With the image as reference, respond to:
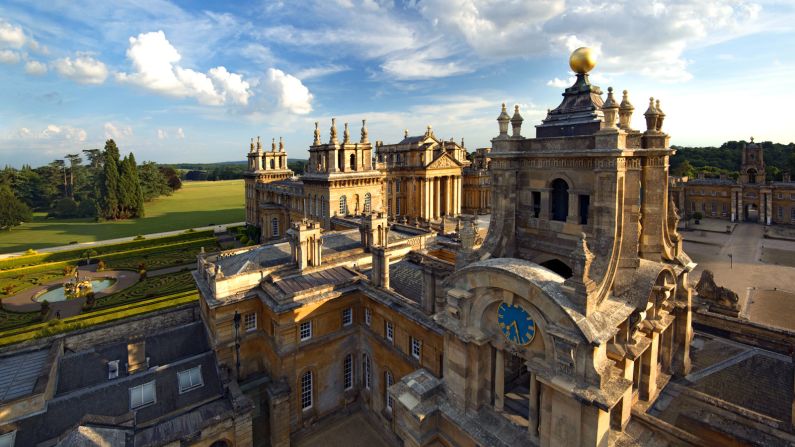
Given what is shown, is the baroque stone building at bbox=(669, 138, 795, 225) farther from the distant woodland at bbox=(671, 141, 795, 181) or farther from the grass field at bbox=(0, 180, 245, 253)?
the grass field at bbox=(0, 180, 245, 253)

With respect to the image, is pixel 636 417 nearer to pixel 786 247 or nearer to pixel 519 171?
pixel 519 171

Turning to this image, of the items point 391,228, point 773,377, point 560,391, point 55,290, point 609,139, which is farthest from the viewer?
point 55,290

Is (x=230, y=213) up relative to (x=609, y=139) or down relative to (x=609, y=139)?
down

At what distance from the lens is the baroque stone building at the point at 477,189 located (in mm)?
70562

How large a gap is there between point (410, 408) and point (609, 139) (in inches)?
385

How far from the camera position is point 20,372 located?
767 inches

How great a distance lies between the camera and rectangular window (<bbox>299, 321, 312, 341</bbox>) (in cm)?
2092

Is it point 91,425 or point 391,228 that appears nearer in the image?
point 91,425

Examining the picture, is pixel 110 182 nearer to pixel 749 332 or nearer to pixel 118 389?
pixel 118 389

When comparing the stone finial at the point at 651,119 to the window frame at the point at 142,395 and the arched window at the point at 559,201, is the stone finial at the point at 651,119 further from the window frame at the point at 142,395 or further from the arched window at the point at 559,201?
the window frame at the point at 142,395

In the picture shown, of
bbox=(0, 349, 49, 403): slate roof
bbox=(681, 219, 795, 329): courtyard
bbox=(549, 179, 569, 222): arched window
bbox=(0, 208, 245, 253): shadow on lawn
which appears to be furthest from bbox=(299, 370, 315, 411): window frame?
bbox=(0, 208, 245, 253): shadow on lawn

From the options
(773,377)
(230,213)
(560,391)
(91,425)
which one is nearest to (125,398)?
(91,425)

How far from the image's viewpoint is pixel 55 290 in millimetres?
40562

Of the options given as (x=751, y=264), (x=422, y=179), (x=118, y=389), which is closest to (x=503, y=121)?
(x=118, y=389)
